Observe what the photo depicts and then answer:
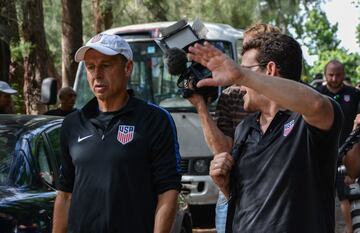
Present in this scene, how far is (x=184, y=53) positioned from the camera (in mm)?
3766

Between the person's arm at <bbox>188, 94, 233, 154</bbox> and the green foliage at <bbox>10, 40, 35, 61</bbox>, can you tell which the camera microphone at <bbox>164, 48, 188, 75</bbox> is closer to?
the person's arm at <bbox>188, 94, 233, 154</bbox>

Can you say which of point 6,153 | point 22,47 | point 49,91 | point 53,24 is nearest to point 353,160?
point 6,153

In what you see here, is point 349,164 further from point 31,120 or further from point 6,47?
point 6,47

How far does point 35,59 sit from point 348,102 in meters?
7.01

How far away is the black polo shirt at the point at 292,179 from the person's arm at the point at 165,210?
0.64 m

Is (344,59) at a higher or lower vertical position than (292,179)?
lower

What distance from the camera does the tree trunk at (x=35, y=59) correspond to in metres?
15.2

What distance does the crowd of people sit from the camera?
10.1ft

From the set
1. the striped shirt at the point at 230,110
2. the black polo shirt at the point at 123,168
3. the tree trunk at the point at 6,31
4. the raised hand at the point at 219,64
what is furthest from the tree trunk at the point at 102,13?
the raised hand at the point at 219,64

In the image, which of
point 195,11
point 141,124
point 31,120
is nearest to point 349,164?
point 141,124

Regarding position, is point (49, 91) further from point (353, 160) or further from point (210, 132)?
point (210, 132)

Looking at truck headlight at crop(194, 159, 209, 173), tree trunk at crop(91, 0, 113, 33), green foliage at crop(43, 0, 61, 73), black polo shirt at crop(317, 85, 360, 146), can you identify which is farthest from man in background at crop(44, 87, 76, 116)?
green foliage at crop(43, 0, 61, 73)

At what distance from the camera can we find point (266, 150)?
3.31 m

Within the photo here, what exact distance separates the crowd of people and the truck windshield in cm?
651
